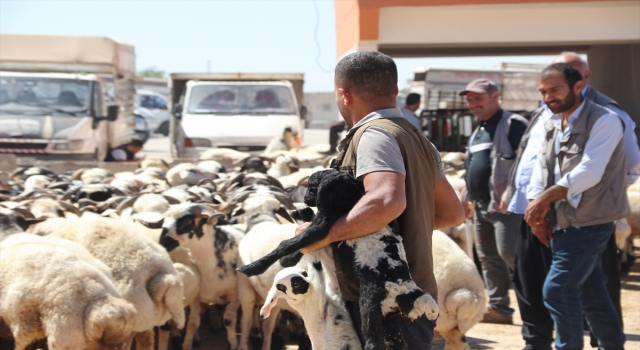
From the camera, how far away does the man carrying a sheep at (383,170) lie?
9.59ft

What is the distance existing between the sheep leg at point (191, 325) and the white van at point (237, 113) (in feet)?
29.1

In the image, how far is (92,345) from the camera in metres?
5.01

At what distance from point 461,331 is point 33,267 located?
301 cm

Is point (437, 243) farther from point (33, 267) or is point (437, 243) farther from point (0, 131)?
point (0, 131)

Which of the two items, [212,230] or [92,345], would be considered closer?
[92,345]

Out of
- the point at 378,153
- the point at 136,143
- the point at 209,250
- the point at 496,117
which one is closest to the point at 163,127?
the point at 136,143

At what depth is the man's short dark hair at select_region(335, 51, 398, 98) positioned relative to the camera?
3092mm

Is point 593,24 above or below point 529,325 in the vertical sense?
above

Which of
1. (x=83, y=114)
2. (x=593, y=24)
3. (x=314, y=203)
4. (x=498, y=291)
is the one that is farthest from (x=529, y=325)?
(x=83, y=114)

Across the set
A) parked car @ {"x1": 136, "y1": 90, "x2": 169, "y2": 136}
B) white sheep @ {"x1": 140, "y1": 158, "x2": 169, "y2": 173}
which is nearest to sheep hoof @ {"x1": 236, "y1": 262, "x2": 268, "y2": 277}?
white sheep @ {"x1": 140, "y1": 158, "x2": 169, "y2": 173}

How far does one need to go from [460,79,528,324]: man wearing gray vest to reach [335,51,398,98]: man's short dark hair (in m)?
3.73

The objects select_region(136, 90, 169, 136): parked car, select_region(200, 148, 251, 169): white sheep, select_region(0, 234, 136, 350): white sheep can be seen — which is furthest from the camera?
select_region(136, 90, 169, 136): parked car

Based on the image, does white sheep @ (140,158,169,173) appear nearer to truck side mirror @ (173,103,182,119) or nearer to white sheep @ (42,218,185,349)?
truck side mirror @ (173,103,182,119)

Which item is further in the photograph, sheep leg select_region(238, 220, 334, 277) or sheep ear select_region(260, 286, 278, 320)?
sheep ear select_region(260, 286, 278, 320)
